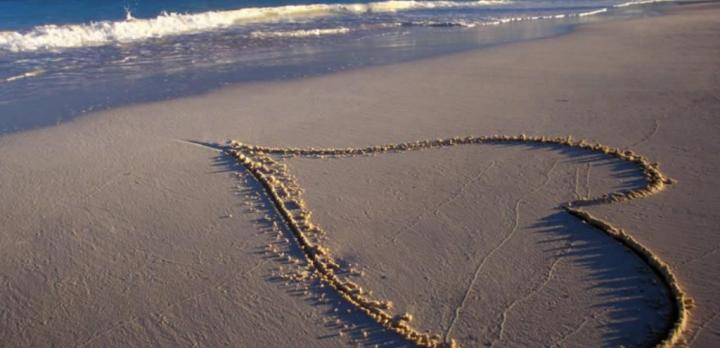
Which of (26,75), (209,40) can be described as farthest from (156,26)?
(26,75)

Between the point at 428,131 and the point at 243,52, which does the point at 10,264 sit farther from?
the point at 243,52

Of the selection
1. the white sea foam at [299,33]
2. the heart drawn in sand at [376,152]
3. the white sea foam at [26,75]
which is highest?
the white sea foam at [299,33]

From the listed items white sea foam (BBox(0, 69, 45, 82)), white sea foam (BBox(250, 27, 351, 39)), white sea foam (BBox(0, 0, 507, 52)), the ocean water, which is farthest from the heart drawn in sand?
white sea foam (BBox(0, 0, 507, 52))

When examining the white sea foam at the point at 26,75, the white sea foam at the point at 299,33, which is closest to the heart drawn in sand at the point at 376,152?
the white sea foam at the point at 26,75

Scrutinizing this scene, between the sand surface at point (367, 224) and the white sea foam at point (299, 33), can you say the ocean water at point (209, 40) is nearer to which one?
the white sea foam at point (299, 33)

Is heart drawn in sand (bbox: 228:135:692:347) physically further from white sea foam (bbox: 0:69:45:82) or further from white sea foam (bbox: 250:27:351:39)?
white sea foam (bbox: 250:27:351:39)

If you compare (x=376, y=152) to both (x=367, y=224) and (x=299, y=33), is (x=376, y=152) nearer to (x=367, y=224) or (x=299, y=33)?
(x=367, y=224)
